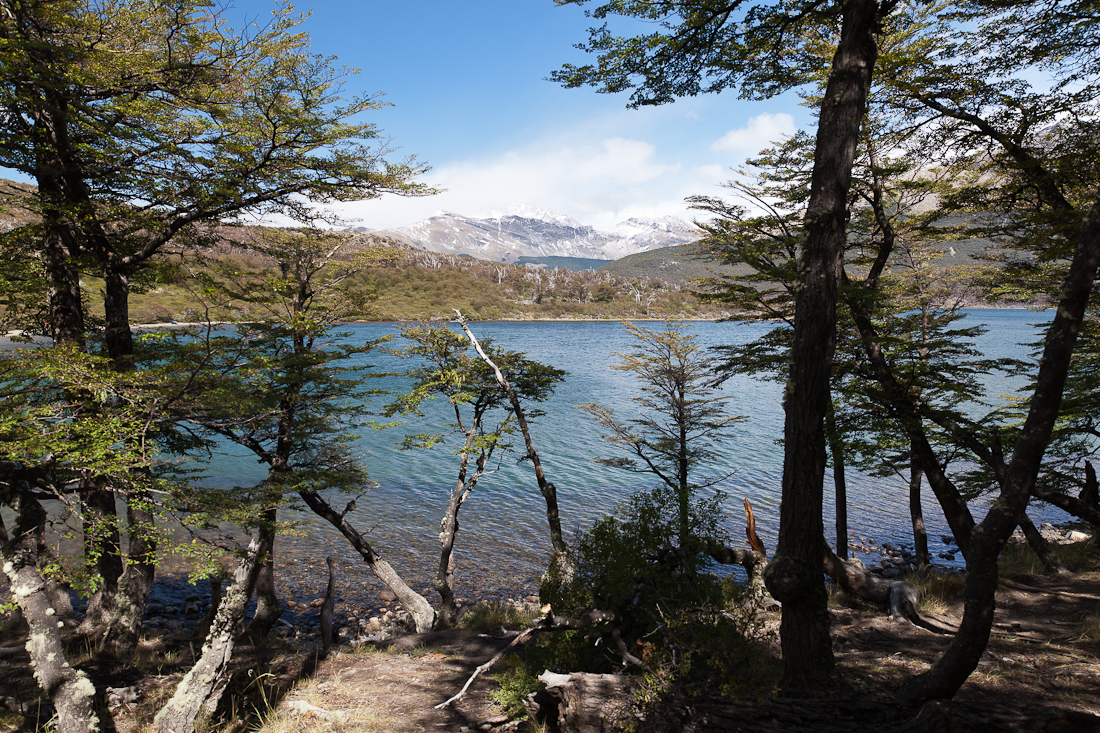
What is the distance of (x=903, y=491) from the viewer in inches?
960

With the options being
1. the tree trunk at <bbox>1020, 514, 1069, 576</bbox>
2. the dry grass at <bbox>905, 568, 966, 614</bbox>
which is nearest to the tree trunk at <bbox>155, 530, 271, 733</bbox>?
the dry grass at <bbox>905, 568, 966, 614</bbox>

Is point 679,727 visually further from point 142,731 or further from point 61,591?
point 61,591

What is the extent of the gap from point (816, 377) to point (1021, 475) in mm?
1465

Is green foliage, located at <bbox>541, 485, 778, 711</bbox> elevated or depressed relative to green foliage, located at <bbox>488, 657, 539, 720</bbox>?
elevated

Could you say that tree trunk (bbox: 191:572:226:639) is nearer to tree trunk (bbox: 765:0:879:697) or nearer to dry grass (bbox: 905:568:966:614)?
tree trunk (bbox: 765:0:879:697)

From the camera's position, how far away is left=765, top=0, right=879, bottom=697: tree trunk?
4.37 m

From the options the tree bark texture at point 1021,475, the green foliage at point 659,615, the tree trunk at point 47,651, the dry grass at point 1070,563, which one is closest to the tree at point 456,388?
the tree trunk at point 47,651

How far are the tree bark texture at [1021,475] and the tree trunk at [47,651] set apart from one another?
807cm

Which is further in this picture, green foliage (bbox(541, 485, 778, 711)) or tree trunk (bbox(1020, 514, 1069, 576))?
tree trunk (bbox(1020, 514, 1069, 576))

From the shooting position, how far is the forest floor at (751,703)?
11.7ft

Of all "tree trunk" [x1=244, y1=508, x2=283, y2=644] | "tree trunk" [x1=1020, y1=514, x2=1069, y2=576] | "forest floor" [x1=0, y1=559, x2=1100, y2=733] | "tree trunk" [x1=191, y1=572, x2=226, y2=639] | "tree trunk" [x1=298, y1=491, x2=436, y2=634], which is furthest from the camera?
"tree trunk" [x1=298, y1=491, x2=436, y2=634]

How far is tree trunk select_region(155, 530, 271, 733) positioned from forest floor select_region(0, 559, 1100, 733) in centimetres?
44

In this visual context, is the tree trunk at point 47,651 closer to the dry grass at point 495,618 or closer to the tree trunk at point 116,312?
the tree trunk at point 116,312

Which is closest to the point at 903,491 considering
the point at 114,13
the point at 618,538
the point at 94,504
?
the point at 618,538
